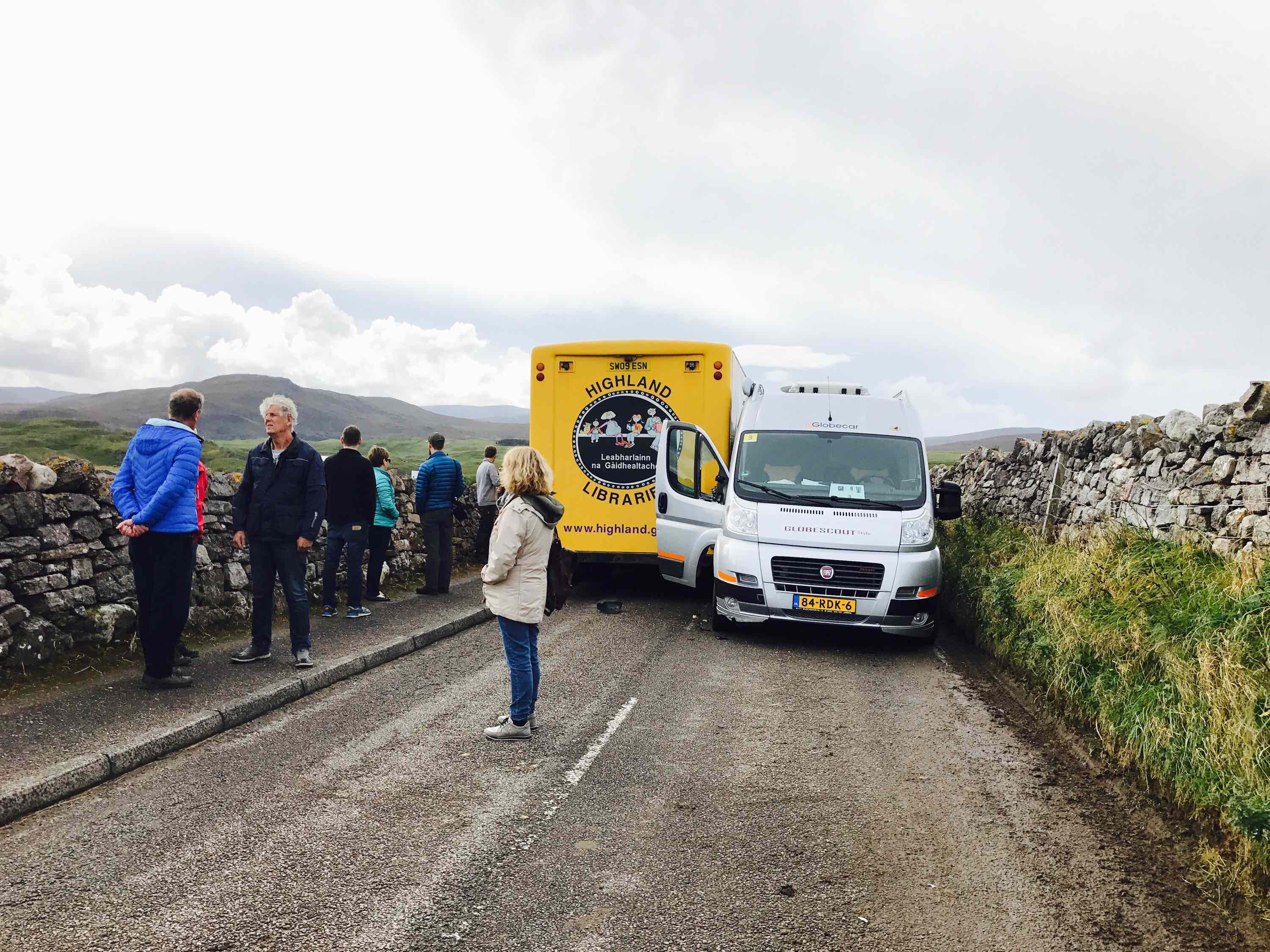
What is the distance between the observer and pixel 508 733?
18.3ft

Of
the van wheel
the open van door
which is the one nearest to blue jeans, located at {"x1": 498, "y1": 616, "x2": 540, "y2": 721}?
the van wheel

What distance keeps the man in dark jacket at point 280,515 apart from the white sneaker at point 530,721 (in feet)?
6.68

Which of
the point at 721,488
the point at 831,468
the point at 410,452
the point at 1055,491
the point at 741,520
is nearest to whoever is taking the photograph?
the point at 741,520

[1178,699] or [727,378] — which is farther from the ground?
[727,378]

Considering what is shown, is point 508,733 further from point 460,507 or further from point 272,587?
point 460,507

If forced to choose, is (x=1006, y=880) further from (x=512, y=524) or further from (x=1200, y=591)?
(x=1200, y=591)

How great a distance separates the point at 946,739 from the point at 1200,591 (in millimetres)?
2293

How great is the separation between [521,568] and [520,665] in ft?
2.04

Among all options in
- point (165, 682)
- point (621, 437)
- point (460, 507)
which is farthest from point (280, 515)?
point (460, 507)

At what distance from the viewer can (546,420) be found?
11.5 metres

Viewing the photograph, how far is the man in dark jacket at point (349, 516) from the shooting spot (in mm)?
9484

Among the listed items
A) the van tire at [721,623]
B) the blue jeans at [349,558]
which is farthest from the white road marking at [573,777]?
the blue jeans at [349,558]

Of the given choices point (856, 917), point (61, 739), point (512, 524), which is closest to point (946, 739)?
point (856, 917)

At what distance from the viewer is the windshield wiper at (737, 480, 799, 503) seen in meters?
9.23
